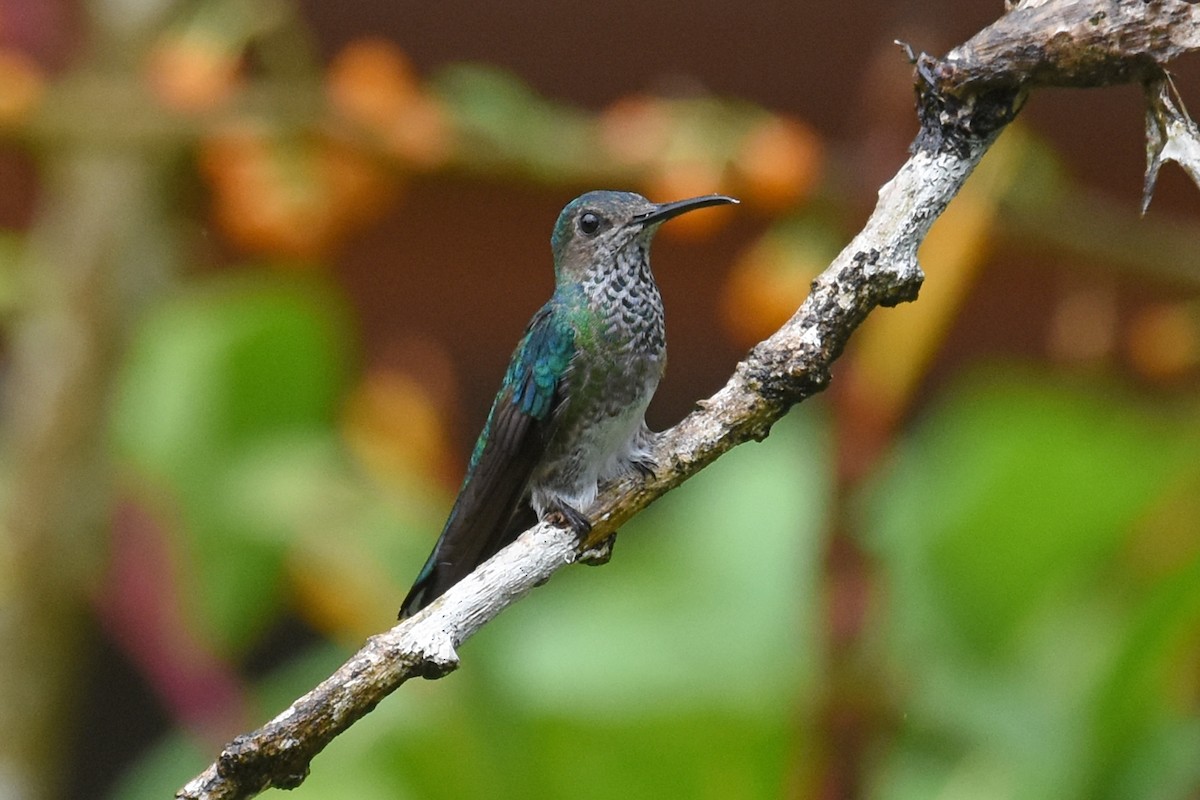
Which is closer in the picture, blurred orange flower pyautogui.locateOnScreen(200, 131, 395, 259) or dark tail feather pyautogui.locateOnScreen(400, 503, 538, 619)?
dark tail feather pyautogui.locateOnScreen(400, 503, 538, 619)

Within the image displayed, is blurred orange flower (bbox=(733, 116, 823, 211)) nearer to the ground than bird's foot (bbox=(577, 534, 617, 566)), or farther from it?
farther from it

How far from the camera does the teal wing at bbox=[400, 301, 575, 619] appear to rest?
3.27 ft

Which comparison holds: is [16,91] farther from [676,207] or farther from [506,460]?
[676,207]

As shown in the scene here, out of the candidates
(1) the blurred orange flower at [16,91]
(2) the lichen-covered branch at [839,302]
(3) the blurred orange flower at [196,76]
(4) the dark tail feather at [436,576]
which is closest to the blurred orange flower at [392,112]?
(3) the blurred orange flower at [196,76]

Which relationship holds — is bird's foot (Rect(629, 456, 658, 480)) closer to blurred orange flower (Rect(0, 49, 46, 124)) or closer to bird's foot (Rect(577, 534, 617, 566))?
bird's foot (Rect(577, 534, 617, 566))

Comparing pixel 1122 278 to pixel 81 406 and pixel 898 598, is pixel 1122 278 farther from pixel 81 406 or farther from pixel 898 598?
pixel 81 406

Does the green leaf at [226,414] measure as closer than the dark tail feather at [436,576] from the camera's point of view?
No

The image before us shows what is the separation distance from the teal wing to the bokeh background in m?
0.68

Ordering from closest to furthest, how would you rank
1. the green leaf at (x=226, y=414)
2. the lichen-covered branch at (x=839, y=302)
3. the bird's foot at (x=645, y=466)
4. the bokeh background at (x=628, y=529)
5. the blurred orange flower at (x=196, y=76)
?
the lichen-covered branch at (x=839, y=302), the bird's foot at (x=645, y=466), the bokeh background at (x=628, y=529), the blurred orange flower at (x=196, y=76), the green leaf at (x=226, y=414)

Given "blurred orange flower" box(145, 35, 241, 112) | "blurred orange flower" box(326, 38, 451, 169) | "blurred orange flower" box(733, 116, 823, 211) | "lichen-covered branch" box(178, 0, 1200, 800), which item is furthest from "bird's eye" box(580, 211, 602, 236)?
"blurred orange flower" box(145, 35, 241, 112)

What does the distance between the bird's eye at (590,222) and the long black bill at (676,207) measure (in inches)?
1.4

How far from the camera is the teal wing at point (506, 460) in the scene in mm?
997

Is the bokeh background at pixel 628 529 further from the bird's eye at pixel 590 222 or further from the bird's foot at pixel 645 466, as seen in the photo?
the bird's foot at pixel 645 466

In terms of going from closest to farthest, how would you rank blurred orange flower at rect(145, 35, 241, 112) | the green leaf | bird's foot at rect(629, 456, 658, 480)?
bird's foot at rect(629, 456, 658, 480), blurred orange flower at rect(145, 35, 241, 112), the green leaf
